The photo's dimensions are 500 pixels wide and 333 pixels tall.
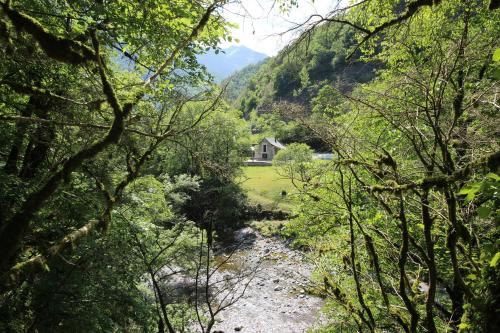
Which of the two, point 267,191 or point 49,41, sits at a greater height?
point 49,41

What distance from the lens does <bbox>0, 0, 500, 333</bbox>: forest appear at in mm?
3225

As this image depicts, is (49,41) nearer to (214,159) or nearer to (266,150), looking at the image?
(214,159)

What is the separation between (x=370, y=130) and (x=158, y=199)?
25.1 feet

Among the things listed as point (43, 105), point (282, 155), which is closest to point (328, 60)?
point (282, 155)

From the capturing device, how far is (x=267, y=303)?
17.4 metres

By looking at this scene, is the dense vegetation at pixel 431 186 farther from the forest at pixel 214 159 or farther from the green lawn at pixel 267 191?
the green lawn at pixel 267 191

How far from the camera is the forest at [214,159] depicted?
3.22m

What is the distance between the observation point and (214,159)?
7508 mm

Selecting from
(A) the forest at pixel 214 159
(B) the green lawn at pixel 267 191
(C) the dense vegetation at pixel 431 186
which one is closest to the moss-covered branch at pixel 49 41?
(A) the forest at pixel 214 159

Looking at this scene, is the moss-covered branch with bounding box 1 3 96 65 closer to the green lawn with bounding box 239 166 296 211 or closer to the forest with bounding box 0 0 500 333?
the forest with bounding box 0 0 500 333

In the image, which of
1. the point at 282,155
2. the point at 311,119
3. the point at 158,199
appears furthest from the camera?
the point at 282,155

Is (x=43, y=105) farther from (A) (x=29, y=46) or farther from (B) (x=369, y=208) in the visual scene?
(B) (x=369, y=208)

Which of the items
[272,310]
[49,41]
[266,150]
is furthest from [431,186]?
[266,150]

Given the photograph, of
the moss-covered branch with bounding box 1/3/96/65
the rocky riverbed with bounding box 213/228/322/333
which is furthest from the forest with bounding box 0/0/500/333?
the rocky riverbed with bounding box 213/228/322/333
